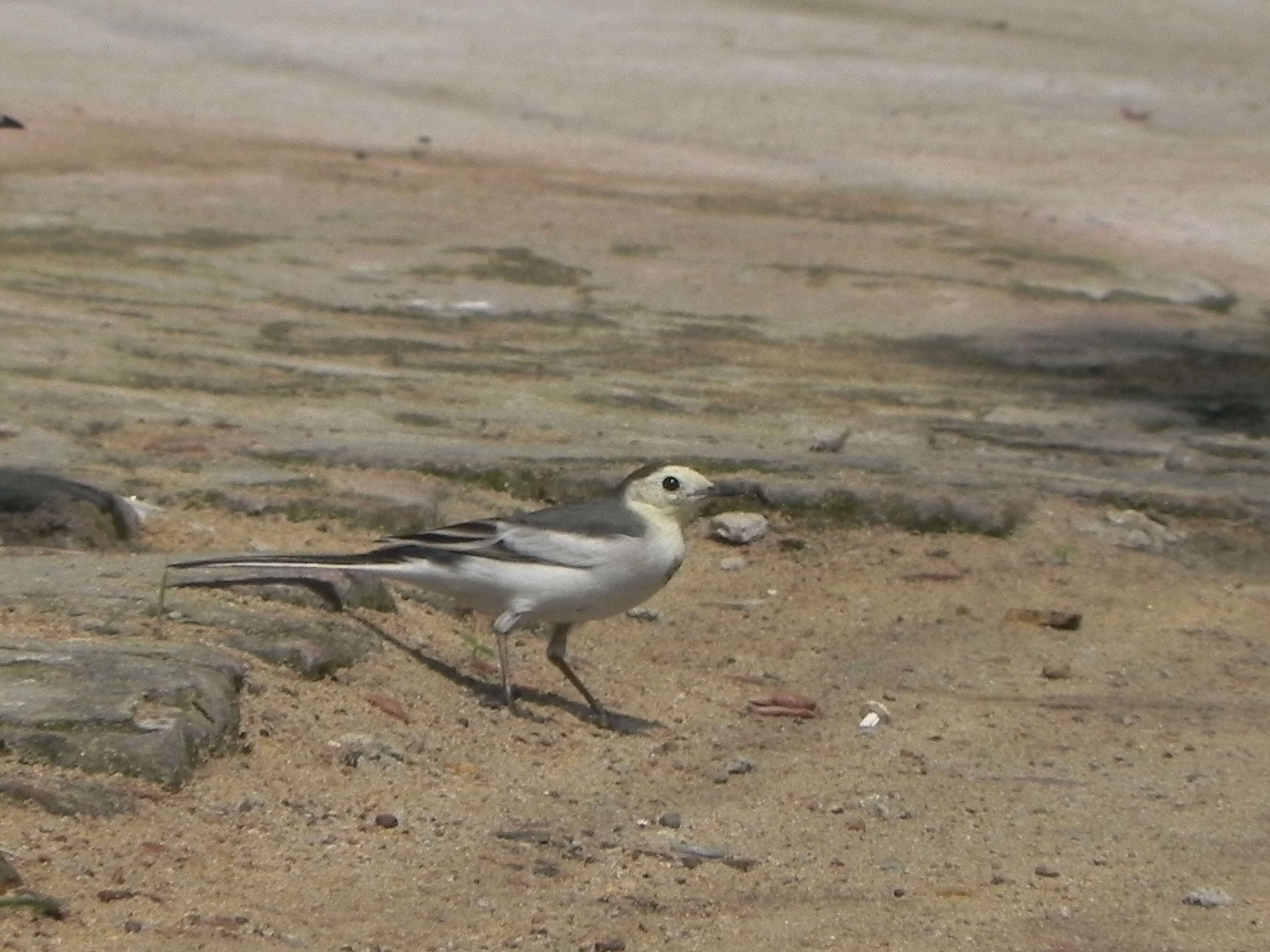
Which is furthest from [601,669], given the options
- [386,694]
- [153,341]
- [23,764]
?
[153,341]

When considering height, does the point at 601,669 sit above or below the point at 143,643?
below

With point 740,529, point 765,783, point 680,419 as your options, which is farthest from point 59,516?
point 680,419

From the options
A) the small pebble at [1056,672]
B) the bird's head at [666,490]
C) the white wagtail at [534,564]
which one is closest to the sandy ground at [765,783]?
the small pebble at [1056,672]

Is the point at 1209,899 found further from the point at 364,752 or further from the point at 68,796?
the point at 68,796

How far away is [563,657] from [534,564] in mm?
292

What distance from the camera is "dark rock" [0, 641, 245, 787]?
4203 mm

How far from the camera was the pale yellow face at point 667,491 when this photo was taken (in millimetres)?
5668

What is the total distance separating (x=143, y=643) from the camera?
4.69 m

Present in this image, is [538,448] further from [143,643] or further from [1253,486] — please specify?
[143,643]

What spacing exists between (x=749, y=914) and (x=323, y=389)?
4.06 meters

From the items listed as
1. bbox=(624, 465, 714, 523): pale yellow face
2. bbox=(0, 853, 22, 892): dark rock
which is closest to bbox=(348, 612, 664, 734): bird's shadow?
bbox=(624, 465, 714, 523): pale yellow face

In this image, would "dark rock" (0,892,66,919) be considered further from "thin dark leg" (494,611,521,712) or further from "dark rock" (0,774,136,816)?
"thin dark leg" (494,611,521,712)

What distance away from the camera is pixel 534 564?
5.45m

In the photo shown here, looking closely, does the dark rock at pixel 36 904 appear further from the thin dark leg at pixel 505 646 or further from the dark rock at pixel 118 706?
the thin dark leg at pixel 505 646
